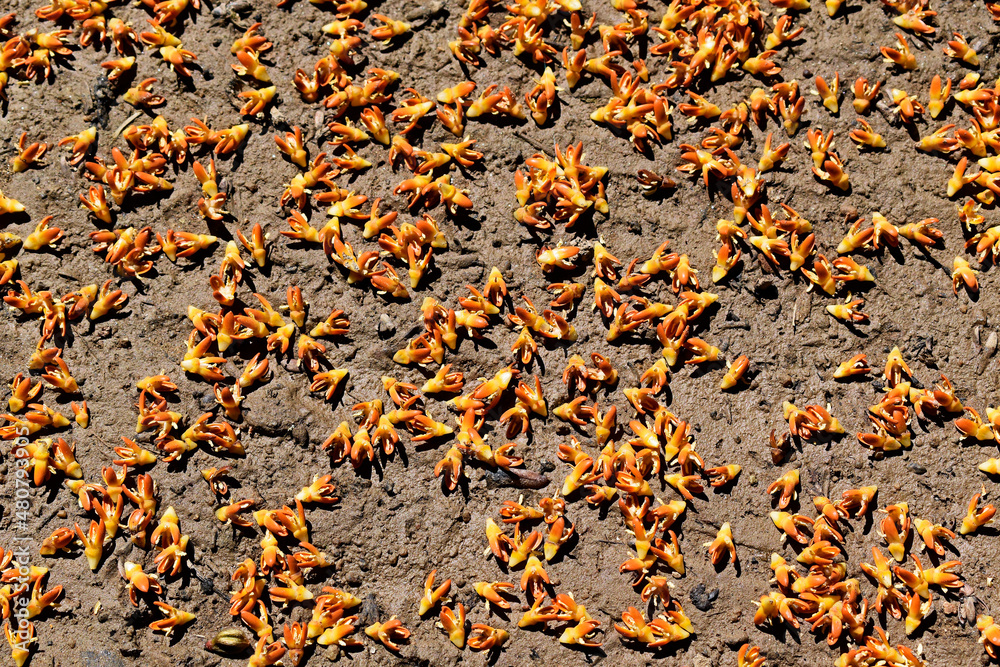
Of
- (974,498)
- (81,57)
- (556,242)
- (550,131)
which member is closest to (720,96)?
(550,131)

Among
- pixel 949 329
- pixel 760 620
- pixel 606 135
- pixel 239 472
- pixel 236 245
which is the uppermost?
pixel 606 135

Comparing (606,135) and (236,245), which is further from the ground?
(606,135)

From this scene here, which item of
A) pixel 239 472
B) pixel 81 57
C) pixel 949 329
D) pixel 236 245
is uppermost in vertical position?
pixel 81 57

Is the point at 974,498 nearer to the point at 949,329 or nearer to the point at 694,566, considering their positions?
the point at 949,329

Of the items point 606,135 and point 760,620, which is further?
point 606,135

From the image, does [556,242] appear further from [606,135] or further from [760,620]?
[760,620]

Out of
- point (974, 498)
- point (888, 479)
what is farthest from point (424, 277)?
point (974, 498)
